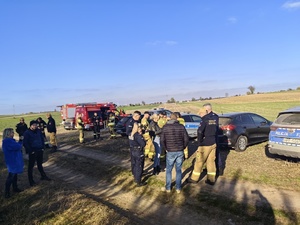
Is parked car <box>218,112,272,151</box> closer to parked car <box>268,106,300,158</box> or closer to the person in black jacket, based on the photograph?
parked car <box>268,106,300,158</box>

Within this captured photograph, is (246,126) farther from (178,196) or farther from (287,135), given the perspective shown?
(178,196)

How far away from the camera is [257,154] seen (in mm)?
10156

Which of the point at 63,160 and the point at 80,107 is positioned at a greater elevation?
the point at 80,107

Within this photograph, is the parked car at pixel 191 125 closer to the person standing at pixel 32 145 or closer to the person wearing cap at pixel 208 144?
the person wearing cap at pixel 208 144

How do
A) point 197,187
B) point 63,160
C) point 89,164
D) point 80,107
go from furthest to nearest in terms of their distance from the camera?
point 80,107
point 63,160
point 89,164
point 197,187

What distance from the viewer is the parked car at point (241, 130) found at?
10.6 meters

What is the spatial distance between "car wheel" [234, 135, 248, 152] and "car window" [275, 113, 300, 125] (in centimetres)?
231

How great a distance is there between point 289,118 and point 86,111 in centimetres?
1745

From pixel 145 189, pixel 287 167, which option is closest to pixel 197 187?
pixel 145 189

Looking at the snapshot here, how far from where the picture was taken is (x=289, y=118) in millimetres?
8367

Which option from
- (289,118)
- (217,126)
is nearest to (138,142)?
(217,126)

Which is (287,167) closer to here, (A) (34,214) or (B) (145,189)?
(B) (145,189)

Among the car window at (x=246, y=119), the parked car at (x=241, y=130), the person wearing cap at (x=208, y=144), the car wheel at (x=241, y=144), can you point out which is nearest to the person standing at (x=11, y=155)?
the person wearing cap at (x=208, y=144)

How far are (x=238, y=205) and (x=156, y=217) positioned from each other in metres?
1.68
